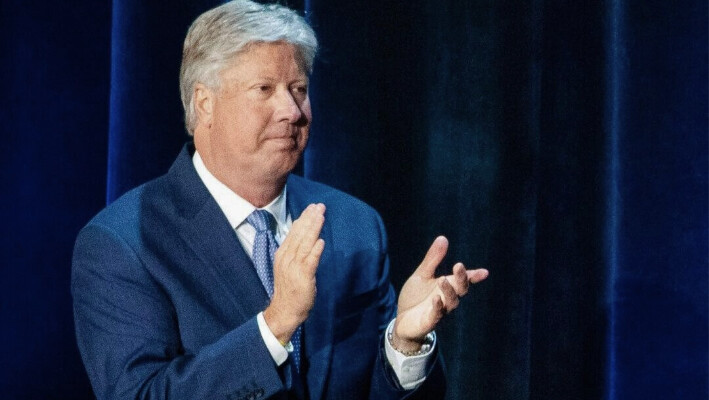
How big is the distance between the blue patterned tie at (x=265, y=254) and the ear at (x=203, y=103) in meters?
0.17

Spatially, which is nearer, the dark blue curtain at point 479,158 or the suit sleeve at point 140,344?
the suit sleeve at point 140,344

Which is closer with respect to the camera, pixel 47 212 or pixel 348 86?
pixel 47 212

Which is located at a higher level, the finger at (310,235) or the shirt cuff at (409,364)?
the finger at (310,235)

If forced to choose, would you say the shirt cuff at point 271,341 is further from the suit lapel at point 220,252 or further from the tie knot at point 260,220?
the tie knot at point 260,220

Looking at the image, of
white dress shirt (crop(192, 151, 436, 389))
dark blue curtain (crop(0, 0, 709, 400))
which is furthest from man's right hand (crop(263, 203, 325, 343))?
dark blue curtain (crop(0, 0, 709, 400))

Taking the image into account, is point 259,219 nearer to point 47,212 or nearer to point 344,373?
point 344,373

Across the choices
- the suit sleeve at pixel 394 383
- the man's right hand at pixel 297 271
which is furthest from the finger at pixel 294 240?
the suit sleeve at pixel 394 383

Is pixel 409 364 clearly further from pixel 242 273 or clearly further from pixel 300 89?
pixel 300 89

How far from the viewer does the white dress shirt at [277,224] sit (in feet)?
5.05

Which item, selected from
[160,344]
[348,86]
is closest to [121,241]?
[160,344]

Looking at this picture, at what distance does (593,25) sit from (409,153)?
0.44 m

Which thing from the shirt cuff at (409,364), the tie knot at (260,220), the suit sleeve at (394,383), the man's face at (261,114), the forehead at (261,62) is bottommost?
the suit sleeve at (394,383)

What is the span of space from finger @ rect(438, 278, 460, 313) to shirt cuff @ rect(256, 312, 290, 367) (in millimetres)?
239

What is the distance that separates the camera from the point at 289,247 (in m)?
1.32
